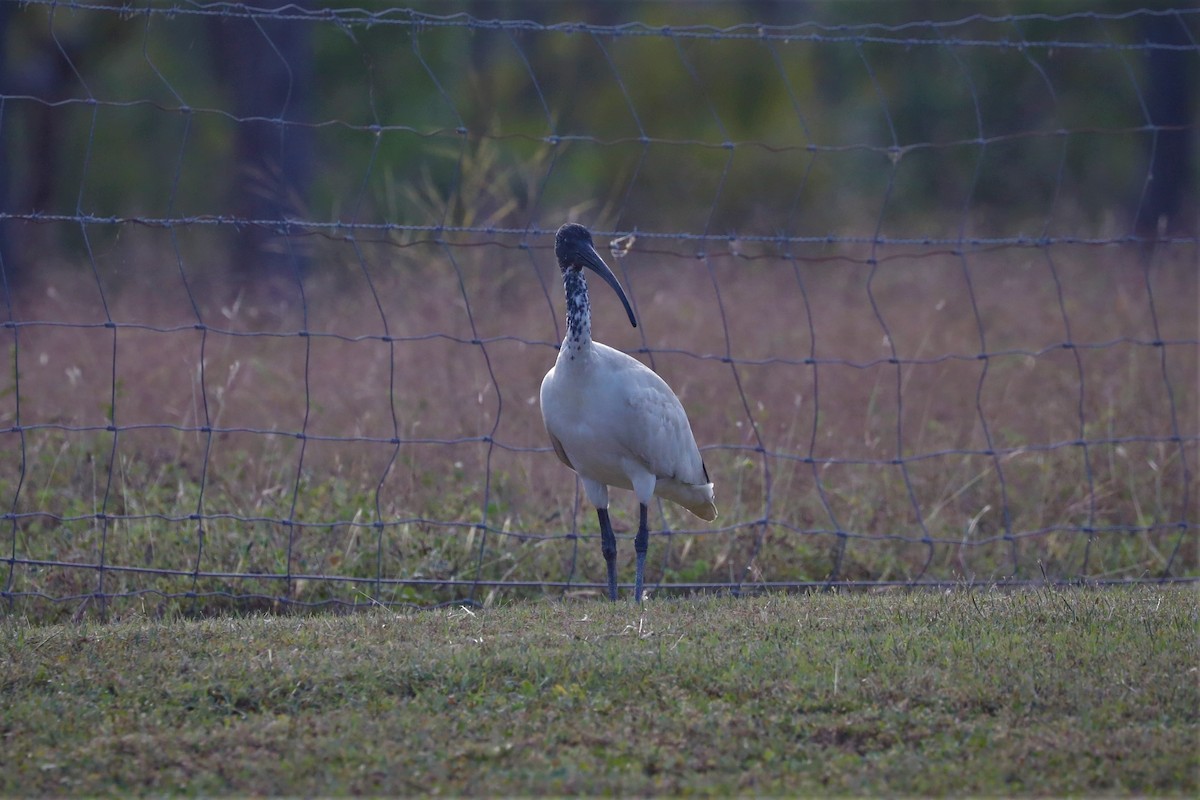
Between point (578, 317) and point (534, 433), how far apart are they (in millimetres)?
2522

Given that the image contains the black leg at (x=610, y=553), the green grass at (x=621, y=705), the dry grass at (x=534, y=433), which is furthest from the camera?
the dry grass at (x=534, y=433)

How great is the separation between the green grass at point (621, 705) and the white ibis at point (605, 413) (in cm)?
107

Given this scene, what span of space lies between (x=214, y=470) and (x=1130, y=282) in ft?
28.4

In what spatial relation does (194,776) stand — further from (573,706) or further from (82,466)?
(82,466)

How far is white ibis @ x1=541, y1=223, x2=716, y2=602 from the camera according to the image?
5609 millimetres

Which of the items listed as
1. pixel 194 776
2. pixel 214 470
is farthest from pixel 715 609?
pixel 214 470

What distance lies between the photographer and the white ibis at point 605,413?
5.61m

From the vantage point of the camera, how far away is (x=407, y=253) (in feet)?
33.2

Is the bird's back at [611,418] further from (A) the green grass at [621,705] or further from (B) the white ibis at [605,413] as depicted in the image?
(A) the green grass at [621,705]

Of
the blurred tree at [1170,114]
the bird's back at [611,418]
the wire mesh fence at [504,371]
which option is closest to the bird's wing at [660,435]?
the bird's back at [611,418]

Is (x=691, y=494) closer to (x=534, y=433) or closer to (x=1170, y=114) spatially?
(x=534, y=433)

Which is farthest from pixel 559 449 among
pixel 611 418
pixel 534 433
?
pixel 534 433

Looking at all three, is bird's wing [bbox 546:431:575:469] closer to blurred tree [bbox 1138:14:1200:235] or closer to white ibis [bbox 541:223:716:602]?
white ibis [bbox 541:223:716:602]

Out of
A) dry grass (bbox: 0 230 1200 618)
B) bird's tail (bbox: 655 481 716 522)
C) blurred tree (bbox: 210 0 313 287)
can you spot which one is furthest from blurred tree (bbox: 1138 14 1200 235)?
bird's tail (bbox: 655 481 716 522)
